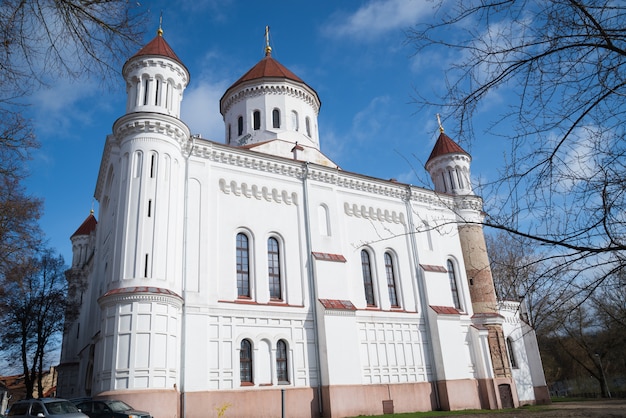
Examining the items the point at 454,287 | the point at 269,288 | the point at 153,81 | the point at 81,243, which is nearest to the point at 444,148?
the point at 454,287

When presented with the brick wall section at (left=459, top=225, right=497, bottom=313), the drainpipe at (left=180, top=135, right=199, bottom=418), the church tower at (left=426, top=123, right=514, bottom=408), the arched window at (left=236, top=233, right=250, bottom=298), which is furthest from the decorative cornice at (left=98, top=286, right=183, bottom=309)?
the brick wall section at (left=459, top=225, right=497, bottom=313)

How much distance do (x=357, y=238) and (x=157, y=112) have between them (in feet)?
41.2

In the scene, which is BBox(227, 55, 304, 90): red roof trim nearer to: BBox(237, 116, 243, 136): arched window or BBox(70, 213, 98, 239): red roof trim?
BBox(237, 116, 243, 136): arched window

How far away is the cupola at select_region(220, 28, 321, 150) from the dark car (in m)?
18.4

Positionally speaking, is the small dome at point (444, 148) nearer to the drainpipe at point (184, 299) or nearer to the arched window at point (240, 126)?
the arched window at point (240, 126)

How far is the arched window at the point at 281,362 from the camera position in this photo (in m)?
21.0

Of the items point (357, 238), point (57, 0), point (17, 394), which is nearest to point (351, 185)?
point (357, 238)

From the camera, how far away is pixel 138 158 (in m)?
21.0

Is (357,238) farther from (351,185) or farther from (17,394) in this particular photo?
(17,394)

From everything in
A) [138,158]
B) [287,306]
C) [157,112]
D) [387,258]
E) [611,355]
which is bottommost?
[611,355]

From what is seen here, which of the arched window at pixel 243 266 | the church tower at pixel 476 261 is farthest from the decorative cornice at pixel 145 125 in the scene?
the church tower at pixel 476 261

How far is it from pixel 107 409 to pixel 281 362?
27.0 feet

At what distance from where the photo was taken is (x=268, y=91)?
31641 mm

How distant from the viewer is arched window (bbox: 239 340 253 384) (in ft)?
66.2
